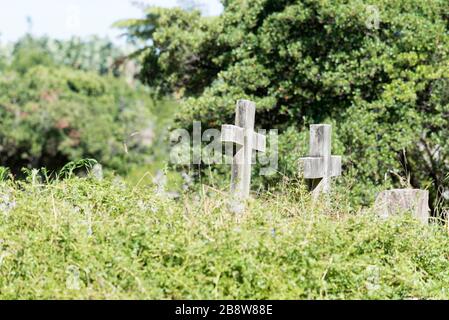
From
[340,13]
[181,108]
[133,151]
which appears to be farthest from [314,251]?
[133,151]

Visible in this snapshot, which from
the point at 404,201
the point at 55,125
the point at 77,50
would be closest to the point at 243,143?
the point at 404,201

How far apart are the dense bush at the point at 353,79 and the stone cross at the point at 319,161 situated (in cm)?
251

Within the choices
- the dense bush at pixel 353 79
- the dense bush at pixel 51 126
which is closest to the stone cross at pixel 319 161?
the dense bush at pixel 353 79

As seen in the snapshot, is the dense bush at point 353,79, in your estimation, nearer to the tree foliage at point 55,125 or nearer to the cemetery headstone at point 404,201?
the cemetery headstone at point 404,201

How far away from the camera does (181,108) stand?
12188 mm

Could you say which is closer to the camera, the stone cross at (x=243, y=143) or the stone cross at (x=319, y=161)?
the stone cross at (x=243, y=143)

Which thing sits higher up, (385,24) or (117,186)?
(385,24)

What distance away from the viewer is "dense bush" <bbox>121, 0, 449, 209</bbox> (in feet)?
35.7

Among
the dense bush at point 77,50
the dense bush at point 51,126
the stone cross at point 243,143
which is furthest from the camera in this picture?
the dense bush at point 77,50

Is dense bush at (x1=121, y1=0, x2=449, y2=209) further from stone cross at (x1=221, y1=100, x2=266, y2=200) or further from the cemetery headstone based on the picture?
the cemetery headstone

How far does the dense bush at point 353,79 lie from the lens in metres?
10.9

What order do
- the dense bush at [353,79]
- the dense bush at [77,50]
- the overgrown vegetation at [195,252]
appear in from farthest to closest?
the dense bush at [77,50] → the dense bush at [353,79] → the overgrown vegetation at [195,252]
